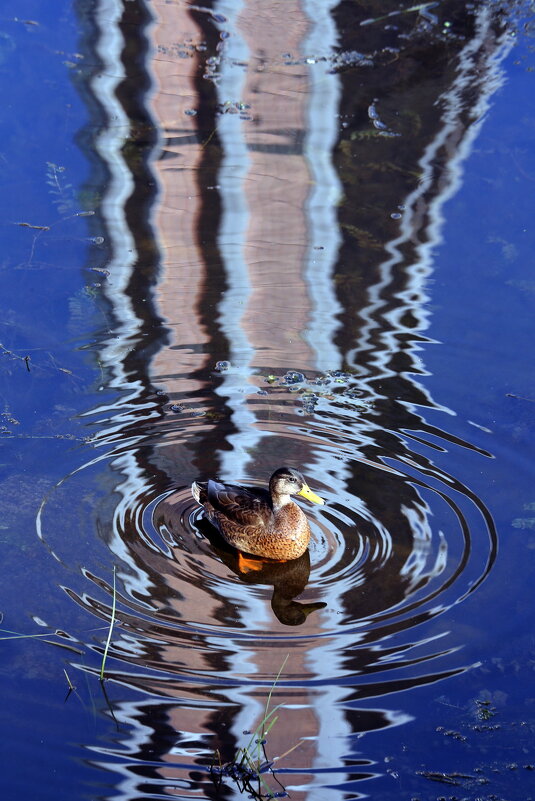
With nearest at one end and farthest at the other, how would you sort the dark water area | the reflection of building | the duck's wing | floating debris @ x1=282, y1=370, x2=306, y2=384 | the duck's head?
the dark water area → the reflection of building → the duck's head → the duck's wing → floating debris @ x1=282, y1=370, x2=306, y2=384

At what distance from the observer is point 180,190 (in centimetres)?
816

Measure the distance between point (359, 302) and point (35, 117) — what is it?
396cm

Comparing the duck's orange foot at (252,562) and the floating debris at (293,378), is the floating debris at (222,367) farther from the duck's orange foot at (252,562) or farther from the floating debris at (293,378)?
the duck's orange foot at (252,562)

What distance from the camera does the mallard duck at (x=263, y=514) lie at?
5516mm

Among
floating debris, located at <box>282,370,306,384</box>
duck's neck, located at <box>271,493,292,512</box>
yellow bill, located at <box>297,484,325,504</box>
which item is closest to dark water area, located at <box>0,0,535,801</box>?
floating debris, located at <box>282,370,306,384</box>

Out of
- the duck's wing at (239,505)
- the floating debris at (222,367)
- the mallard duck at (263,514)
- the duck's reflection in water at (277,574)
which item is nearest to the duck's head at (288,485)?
the mallard duck at (263,514)

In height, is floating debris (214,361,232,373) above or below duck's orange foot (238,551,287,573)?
above

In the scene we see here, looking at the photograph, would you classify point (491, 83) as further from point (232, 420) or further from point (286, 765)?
point (286, 765)

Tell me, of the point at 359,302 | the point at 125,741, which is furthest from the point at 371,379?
the point at 125,741

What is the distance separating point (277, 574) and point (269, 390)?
133 centimetres

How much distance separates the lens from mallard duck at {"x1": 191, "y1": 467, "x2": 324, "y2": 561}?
5.52 metres

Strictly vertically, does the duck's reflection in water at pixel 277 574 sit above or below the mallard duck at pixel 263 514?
below

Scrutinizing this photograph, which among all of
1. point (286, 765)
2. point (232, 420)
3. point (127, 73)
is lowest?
point (286, 765)

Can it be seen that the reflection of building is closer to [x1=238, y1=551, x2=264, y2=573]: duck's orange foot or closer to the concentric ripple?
the concentric ripple
